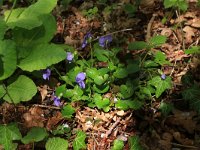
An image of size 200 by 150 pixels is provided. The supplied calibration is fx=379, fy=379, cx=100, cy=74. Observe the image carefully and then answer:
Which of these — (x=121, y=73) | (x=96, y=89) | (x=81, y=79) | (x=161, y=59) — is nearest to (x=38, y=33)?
(x=81, y=79)

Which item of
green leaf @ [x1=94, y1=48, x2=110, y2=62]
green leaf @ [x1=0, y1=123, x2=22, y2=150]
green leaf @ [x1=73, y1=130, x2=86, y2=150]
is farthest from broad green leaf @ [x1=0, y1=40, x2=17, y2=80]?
green leaf @ [x1=73, y1=130, x2=86, y2=150]

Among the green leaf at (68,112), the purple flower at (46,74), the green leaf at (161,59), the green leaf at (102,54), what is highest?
the green leaf at (102,54)

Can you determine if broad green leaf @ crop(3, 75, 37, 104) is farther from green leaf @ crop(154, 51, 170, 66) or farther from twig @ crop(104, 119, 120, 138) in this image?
green leaf @ crop(154, 51, 170, 66)

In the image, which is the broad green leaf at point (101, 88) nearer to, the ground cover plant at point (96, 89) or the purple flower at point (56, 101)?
the ground cover plant at point (96, 89)

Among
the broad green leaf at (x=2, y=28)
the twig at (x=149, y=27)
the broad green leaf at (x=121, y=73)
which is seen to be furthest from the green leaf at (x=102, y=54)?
the broad green leaf at (x=2, y=28)

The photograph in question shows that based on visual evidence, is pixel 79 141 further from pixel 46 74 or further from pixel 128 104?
pixel 46 74

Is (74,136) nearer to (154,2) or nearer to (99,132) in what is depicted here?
(99,132)
